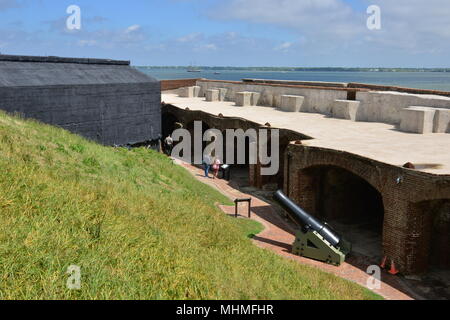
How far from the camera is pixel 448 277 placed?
1288 centimetres

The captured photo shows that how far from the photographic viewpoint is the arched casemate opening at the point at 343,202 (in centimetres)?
1678

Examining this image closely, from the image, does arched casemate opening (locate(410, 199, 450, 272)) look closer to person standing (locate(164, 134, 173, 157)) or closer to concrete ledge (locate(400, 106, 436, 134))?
concrete ledge (locate(400, 106, 436, 134))

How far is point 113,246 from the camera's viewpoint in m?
7.12

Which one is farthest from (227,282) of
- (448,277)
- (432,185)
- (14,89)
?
(14,89)

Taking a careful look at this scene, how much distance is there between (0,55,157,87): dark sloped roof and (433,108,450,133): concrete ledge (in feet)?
52.0

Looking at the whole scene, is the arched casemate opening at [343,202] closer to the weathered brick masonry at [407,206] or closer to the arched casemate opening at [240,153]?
the weathered brick masonry at [407,206]

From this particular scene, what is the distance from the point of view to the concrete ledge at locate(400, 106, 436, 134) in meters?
17.6

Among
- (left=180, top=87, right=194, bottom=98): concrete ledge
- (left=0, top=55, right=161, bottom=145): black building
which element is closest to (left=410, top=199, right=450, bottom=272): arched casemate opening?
(left=0, top=55, right=161, bottom=145): black building

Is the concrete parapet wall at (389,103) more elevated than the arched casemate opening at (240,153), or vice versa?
the concrete parapet wall at (389,103)

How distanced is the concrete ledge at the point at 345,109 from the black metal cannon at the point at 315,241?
994 cm

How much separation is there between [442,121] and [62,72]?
17.8 meters

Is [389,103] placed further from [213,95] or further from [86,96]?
[213,95]

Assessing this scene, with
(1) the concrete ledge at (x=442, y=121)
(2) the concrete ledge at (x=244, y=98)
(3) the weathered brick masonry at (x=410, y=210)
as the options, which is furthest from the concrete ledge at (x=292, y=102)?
(3) the weathered brick masonry at (x=410, y=210)

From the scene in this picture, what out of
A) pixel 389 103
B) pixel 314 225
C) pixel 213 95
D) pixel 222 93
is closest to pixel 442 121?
pixel 389 103
